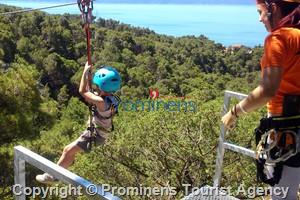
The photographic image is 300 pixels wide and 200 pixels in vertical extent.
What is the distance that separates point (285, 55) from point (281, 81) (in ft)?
0.46

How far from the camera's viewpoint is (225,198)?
10.0 feet

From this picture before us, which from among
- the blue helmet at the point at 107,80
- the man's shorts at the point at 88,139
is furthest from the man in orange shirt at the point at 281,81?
the man's shorts at the point at 88,139

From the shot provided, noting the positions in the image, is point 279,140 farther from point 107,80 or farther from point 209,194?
point 107,80

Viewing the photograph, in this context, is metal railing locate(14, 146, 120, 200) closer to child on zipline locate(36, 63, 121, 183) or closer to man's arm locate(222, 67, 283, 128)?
child on zipline locate(36, 63, 121, 183)

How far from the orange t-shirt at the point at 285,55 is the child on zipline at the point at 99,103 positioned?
53.3 inches

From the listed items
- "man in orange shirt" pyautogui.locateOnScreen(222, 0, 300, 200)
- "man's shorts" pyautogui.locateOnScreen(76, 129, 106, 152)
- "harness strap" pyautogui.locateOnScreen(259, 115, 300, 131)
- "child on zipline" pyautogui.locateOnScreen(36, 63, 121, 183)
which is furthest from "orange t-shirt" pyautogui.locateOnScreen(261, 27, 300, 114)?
"man's shorts" pyautogui.locateOnScreen(76, 129, 106, 152)

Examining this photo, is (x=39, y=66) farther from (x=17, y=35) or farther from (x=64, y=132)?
(x=64, y=132)

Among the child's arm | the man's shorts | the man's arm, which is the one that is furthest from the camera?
the man's shorts

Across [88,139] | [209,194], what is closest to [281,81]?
[209,194]

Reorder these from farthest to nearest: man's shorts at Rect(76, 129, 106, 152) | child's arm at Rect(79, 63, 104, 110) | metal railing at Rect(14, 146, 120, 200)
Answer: man's shorts at Rect(76, 129, 106, 152), child's arm at Rect(79, 63, 104, 110), metal railing at Rect(14, 146, 120, 200)

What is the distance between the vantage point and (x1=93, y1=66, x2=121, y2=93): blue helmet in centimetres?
300

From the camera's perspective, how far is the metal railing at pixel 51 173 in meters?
1.59

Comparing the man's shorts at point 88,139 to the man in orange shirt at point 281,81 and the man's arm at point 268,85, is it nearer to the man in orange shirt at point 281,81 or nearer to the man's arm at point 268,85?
the man in orange shirt at point 281,81

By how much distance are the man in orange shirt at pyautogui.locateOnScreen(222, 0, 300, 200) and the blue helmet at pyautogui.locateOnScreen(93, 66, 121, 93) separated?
110 centimetres
